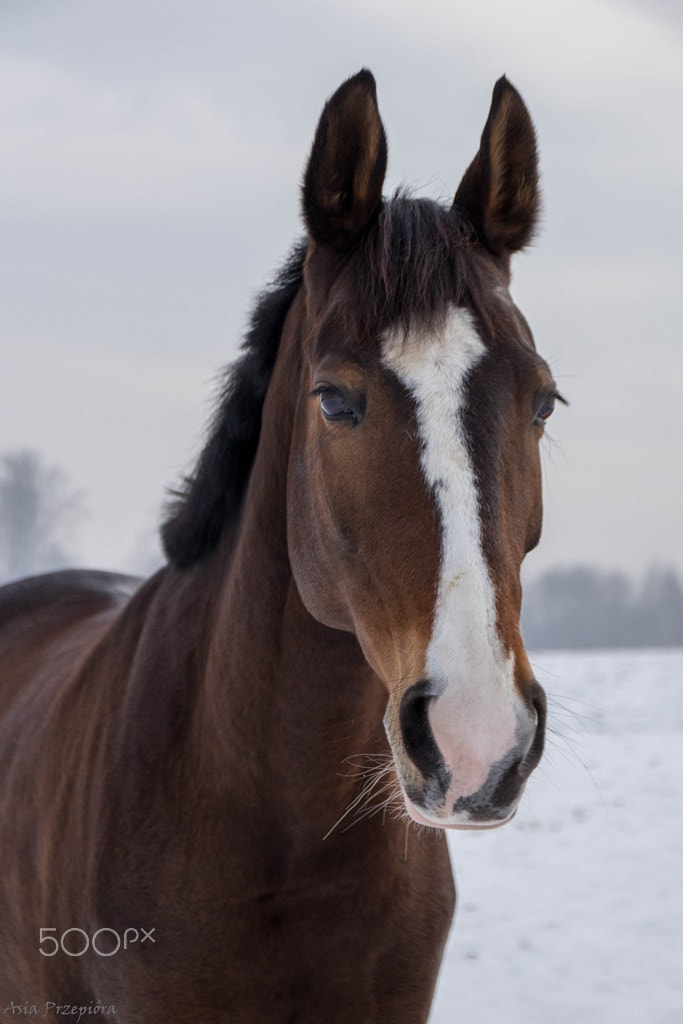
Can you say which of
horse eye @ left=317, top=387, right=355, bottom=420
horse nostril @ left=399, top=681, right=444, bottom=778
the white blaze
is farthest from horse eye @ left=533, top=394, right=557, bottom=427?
horse nostril @ left=399, top=681, right=444, bottom=778

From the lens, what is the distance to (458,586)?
1.59m

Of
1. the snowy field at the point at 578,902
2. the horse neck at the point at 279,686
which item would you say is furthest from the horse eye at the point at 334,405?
the snowy field at the point at 578,902

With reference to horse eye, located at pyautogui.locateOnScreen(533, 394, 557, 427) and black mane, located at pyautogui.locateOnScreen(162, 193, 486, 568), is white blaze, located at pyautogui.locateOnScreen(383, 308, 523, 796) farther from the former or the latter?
horse eye, located at pyautogui.locateOnScreen(533, 394, 557, 427)

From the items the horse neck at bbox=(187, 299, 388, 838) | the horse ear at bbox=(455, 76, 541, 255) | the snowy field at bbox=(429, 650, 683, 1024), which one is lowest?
the snowy field at bbox=(429, 650, 683, 1024)

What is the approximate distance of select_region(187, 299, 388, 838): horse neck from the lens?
2172 millimetres

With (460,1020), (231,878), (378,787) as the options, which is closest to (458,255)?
(378,787)

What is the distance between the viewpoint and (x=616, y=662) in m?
16.6

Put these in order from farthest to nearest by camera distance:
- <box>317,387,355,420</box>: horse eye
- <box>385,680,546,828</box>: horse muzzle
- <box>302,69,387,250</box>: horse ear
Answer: <box>302,69,387,250</box>: horse ear, <box>317,387,355,420</box>: horse eye, <box>385,680,546,828</box>: horse muzzle

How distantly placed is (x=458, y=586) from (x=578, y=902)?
199 inches

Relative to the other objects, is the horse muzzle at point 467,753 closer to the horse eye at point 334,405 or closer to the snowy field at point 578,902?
the horse eye at point 334,405

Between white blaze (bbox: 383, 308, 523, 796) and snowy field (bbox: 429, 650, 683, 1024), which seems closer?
white blaze (bbox: 383, 308, 523, 796)

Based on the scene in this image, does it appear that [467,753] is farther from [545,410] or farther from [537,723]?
[545,410]

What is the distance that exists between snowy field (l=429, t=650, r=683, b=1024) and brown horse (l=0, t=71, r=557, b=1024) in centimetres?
66

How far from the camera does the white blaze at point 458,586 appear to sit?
1489mm
